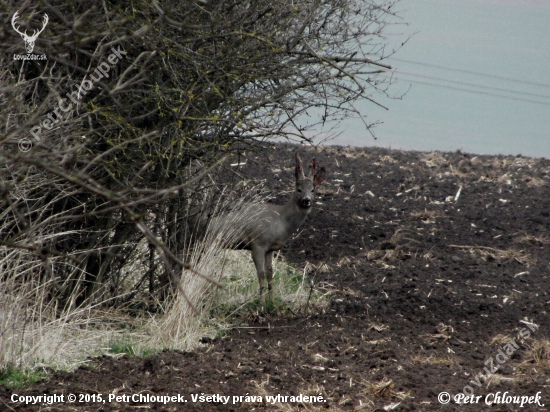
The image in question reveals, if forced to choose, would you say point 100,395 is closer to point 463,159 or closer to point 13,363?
point 13,363

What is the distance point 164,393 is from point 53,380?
0.82 m

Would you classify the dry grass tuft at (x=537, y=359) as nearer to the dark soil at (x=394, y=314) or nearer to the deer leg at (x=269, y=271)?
the dark soil at (x=394, y=314)

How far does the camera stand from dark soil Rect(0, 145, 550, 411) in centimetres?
509

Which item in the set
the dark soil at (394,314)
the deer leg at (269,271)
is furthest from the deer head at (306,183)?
the deer leg at (269,271)

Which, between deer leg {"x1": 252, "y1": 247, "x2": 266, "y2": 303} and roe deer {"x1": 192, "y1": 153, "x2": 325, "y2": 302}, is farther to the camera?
deer leg {"x1": 252, "y1": 247, "x2": 266, "y2": 303}

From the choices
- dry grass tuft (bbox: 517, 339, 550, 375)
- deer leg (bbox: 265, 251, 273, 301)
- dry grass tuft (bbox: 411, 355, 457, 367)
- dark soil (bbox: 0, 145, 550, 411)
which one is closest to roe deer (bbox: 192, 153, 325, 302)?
deer leg (bbox: 265, 251, 273, 301)

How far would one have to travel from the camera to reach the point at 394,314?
7.43 metres

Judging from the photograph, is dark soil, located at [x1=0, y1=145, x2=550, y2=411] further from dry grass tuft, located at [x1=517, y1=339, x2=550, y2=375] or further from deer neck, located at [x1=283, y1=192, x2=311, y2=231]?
deer neck, located at [x1=283, y1=192, x2=311, y2=231]

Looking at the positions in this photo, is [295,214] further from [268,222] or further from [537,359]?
[537,359]

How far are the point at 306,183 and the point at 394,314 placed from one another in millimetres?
1790

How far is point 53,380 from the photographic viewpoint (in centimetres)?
502

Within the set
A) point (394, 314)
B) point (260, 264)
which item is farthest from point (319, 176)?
point (394, 314)

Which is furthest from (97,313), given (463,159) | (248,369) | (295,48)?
(463,159)

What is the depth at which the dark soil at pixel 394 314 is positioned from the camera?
16.7ft
